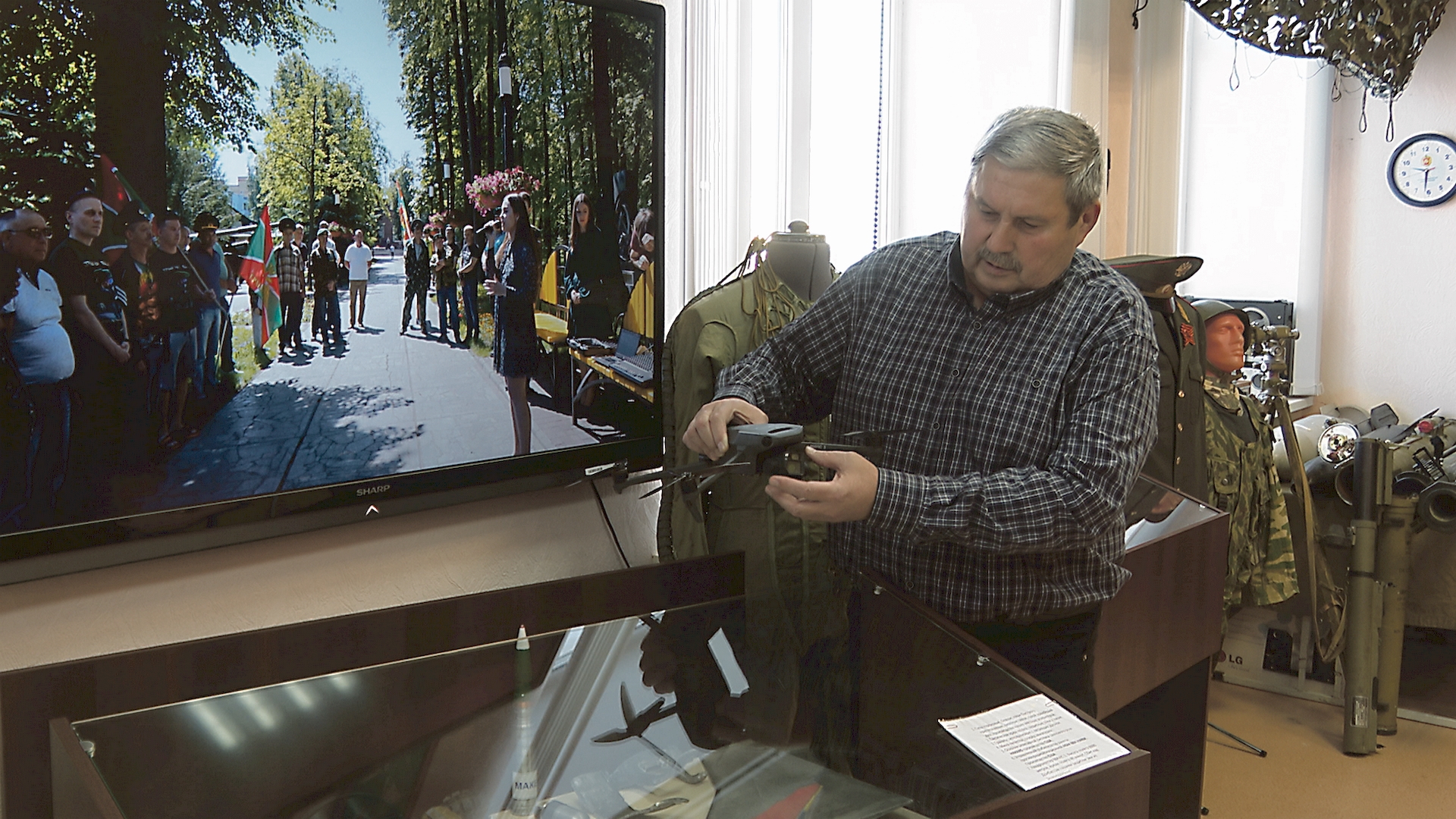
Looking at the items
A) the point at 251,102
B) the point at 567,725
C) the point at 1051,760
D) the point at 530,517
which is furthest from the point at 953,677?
the point at 251,102

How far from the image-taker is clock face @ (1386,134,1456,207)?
4.57 meters

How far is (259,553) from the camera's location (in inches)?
80.3

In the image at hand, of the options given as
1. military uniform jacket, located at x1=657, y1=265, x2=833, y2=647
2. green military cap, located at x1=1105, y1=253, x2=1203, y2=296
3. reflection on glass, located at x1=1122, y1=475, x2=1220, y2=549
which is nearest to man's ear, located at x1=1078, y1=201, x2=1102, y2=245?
military uniform jacket, located at x1=657, y1=265, x2=833, y2=647

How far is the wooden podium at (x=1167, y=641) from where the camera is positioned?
252cm

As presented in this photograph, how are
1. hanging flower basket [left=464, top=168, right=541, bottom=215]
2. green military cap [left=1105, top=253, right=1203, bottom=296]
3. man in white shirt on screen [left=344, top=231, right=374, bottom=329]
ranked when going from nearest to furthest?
man in white shirt on screen [left=344, top=231, right=374, bottom=329]
hanging flower basket [left=464, top=168, right=541, bottom=215]
green military cap [left=1105, top=253, right=1203, bottom=296]

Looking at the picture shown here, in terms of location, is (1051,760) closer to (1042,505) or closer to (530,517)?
(1042,505)

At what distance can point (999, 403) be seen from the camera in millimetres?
1796

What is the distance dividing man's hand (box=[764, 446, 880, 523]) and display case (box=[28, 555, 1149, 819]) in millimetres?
166

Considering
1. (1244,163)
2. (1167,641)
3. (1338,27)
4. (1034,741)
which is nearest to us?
(1034,741)

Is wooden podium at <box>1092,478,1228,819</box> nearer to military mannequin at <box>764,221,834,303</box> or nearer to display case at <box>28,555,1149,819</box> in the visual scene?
military mannequin at <box>764,221,834,303</box>

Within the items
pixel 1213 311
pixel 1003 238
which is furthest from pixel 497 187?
pixel 1213 311

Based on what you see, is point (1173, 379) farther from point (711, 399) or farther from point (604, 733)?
point (604, 733)

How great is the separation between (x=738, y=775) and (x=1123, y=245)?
3.97 metres

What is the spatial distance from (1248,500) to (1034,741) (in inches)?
102
